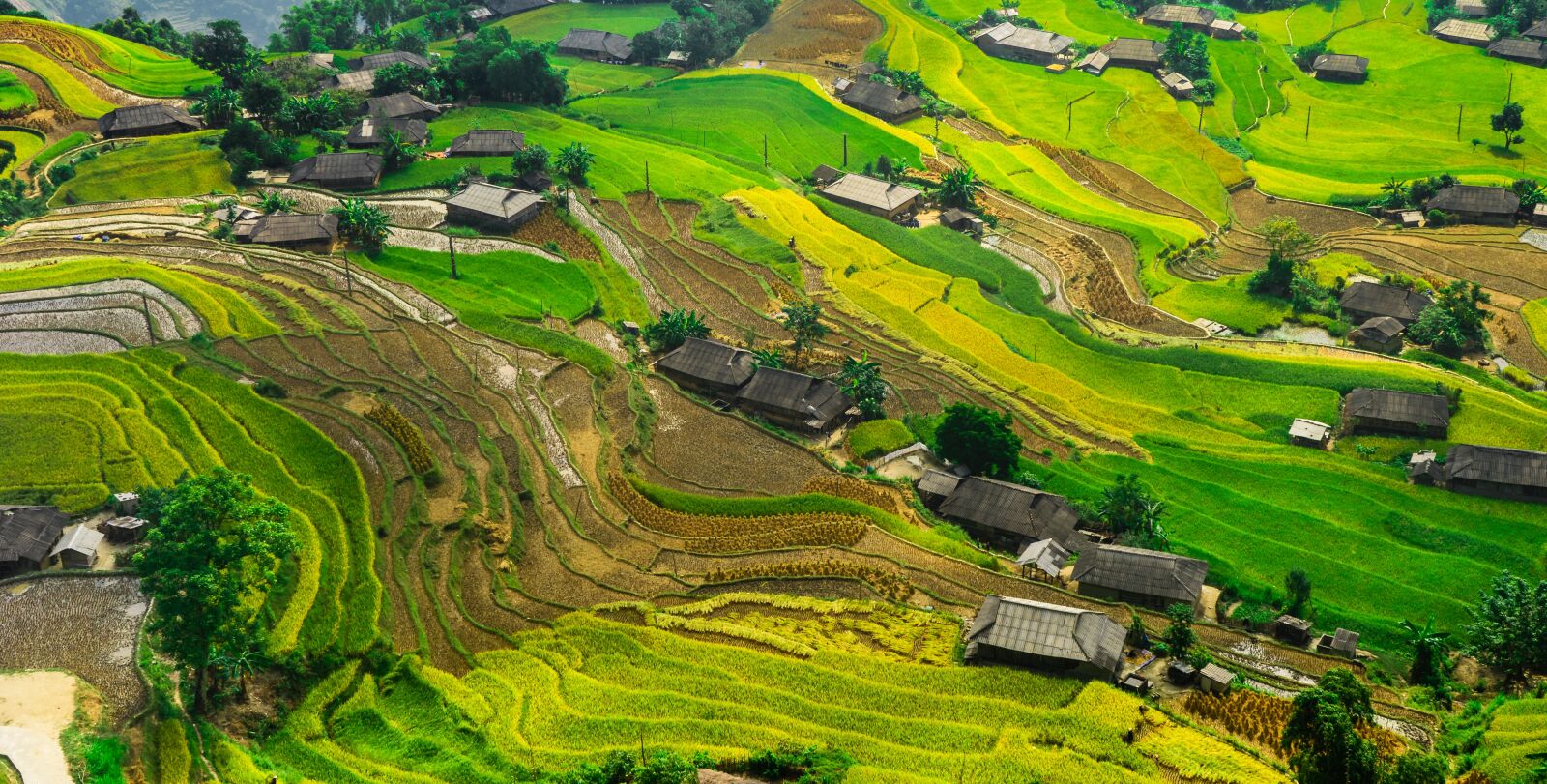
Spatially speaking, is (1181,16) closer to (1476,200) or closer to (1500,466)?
(1476,200)

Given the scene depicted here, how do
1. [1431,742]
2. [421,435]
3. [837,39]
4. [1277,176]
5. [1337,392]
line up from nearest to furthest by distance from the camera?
[1431,742], [421,435], [1337,392], [1277,176], [837,39]

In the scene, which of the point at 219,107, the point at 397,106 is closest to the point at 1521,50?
the point at 397,106

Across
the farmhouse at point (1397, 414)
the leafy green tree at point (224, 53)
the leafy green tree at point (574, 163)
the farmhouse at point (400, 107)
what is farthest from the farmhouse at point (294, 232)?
the farmhouse at point (1397, 414)

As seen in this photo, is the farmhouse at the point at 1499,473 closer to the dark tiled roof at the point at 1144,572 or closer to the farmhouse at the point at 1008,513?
the dark tiled roof at the point at 1144,572

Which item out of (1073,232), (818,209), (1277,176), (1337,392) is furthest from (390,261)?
(1277,176)

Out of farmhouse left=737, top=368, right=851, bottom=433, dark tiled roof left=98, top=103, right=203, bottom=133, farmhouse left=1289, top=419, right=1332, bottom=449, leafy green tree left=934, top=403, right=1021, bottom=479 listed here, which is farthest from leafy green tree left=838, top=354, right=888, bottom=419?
dark tiled roof left=98, top=103, right=203, bottom=133

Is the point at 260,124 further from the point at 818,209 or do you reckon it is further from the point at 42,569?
the point at 42,569
